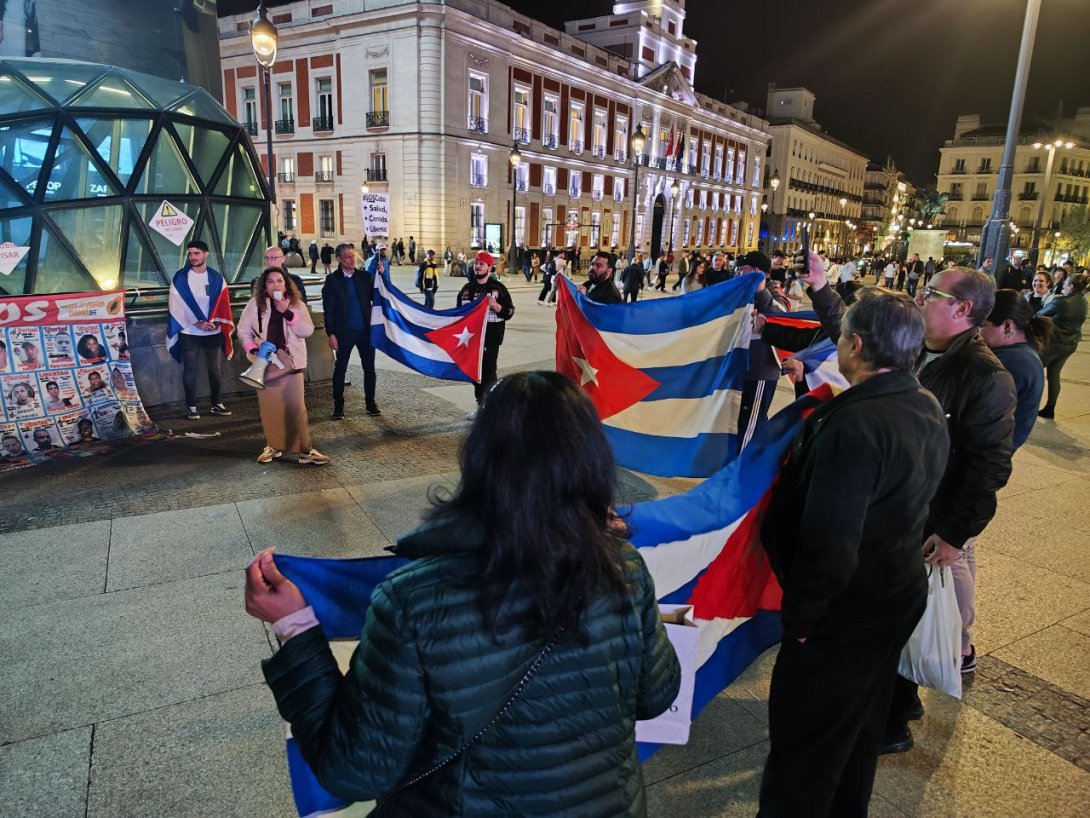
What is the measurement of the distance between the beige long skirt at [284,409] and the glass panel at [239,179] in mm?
6093

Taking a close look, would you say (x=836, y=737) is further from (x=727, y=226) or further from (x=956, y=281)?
(x=727, y=226)

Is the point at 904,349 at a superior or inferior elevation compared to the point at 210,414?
superior

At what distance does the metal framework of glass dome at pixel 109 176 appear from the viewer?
9.27 metres

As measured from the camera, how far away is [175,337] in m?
8.17

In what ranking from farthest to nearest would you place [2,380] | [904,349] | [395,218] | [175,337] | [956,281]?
[395,218]
[175,337]
[2,380]
[956,281]
[904,349]

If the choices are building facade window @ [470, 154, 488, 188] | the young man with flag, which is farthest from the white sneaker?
building facade window @ [470, 154, 488, 188]

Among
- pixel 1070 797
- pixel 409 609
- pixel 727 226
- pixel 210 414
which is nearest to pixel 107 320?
pixel 210 414

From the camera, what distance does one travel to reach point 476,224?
4428cm

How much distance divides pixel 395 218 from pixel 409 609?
142 feet

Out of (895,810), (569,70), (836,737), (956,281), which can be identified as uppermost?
(569,70)

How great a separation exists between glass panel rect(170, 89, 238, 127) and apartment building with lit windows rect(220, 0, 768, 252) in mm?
22078

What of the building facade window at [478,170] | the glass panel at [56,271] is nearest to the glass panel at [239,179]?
the glass panel at [56,271]

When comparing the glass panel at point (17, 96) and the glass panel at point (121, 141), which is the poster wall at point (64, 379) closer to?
the glass panel at point (121, 141)

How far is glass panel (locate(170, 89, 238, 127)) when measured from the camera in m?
11.0
